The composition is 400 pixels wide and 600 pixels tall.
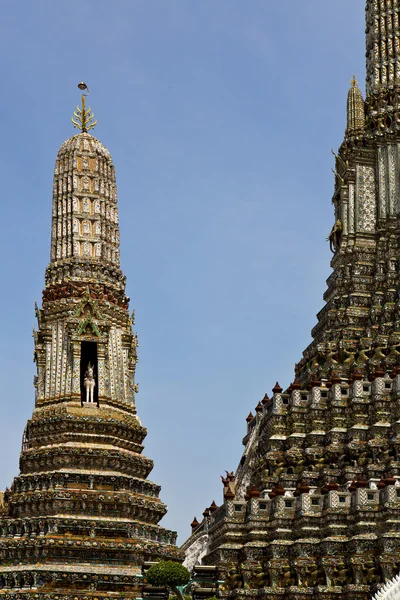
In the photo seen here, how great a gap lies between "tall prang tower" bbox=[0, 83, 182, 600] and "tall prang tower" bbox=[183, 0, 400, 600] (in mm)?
3460

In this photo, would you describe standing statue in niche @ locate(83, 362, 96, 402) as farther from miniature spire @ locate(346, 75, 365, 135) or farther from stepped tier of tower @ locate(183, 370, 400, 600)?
miniature spire @ locate(346, 75, 365, 135)

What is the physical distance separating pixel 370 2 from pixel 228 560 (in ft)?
94.3

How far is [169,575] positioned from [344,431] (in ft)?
38.0

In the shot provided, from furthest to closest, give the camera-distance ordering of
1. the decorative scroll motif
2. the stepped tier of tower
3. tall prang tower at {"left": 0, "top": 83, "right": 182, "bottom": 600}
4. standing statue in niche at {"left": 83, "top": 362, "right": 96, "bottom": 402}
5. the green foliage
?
the decorative scroll motif, standing statue in niche at {"left": 83, "top": 362, "right": 96, "bottom": 402}, tall prang tower at {"left": 0, "top": 83, "right": 182, "bottom": 600}, the stepped tier of tower, the green foliage

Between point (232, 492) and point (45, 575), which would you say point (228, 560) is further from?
point (45, 575)

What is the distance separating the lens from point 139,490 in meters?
45.7

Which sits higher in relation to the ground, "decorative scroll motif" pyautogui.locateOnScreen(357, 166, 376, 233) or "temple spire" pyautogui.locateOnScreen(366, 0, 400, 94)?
"temple spire" pyautogui.locateOnScreen(366, 0, 400, 94)

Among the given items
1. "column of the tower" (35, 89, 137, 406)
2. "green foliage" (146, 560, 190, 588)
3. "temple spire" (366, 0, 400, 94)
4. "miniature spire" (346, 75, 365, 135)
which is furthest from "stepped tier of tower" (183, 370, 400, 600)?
"temple spire" (366, 0, 400, 94)

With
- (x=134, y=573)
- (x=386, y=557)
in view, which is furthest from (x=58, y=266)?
(x=386, y=557)

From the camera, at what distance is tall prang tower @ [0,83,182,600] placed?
141 feet

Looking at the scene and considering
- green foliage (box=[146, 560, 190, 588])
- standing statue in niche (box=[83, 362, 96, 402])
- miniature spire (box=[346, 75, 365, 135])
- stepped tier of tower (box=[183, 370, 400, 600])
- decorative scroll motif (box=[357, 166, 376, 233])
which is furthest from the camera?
miniature spire (box=[346, 75, 365, 135])

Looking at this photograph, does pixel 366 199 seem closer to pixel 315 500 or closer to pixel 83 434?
pixel 315 500

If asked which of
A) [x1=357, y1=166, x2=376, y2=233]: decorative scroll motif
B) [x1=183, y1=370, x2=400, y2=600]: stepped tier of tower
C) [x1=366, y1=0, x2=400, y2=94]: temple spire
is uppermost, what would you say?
[x1=366, y1=0, x2=400, y2=94]: temple spire

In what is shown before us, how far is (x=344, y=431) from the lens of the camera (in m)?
47.6
